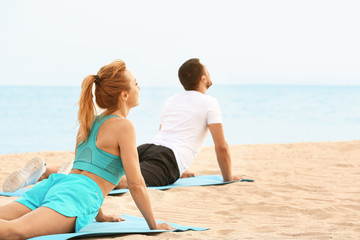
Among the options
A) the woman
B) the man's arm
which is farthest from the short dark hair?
the woman

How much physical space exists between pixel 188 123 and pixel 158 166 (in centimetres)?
58

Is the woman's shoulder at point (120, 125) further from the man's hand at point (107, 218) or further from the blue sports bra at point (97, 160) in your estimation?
the man's hand at point (107, 218)

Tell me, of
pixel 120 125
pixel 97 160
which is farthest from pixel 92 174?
pixel 120 125

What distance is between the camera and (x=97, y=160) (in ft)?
8.77

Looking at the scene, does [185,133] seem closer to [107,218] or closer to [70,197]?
[107,218]

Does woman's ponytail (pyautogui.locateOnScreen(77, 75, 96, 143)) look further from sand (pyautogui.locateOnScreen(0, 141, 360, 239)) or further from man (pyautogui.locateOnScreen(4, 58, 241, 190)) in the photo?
man (pyautogui.locateOnScreen(4, 58, 241, 190))

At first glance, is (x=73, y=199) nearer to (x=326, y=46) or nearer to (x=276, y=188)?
(x=276, y=188)

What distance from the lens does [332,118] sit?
25.9 m

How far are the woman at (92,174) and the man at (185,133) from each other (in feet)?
6.29

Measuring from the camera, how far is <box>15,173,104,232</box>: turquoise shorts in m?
2.46

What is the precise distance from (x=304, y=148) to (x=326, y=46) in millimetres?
38807

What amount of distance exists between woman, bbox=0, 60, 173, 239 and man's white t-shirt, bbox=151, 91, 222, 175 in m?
2.01

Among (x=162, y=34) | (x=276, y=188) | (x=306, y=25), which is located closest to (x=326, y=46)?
(x=306, y=25)

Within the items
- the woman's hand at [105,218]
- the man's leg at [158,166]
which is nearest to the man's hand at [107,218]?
the woman's hand at [105,218]
